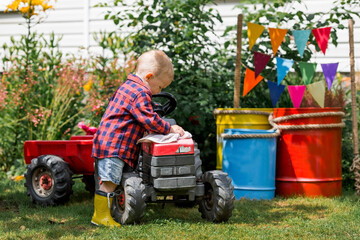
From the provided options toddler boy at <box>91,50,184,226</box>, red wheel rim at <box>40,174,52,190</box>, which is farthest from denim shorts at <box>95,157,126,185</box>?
red wheel rim at <box>40,174,52,190</box>

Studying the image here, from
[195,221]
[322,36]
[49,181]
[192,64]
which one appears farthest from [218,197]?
[192,64]

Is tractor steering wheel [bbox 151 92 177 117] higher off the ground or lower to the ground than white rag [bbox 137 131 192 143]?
higher

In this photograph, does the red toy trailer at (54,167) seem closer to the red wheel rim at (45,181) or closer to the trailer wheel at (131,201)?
the red wheel rim at (45,181)

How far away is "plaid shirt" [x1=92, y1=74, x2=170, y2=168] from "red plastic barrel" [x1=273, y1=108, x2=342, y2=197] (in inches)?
64.4

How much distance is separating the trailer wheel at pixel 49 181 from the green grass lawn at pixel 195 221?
0.29ft

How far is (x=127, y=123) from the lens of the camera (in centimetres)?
356

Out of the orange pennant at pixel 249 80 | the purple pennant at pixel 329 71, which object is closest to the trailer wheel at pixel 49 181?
the orange pennant at pixel 249 80

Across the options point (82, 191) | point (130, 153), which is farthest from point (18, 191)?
point (130, 153)

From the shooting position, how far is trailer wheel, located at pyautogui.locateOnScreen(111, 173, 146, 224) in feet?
10.9

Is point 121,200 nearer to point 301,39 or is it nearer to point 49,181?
point 49,181

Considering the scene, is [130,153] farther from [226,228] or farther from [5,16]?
[5,16]

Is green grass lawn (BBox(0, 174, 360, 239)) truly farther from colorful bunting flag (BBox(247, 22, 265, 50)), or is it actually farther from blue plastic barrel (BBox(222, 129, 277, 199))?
colorful bunting flag (BBox(247, 22, 265, 50))

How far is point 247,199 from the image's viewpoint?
180 inches

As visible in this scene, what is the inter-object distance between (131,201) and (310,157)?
201 cm
